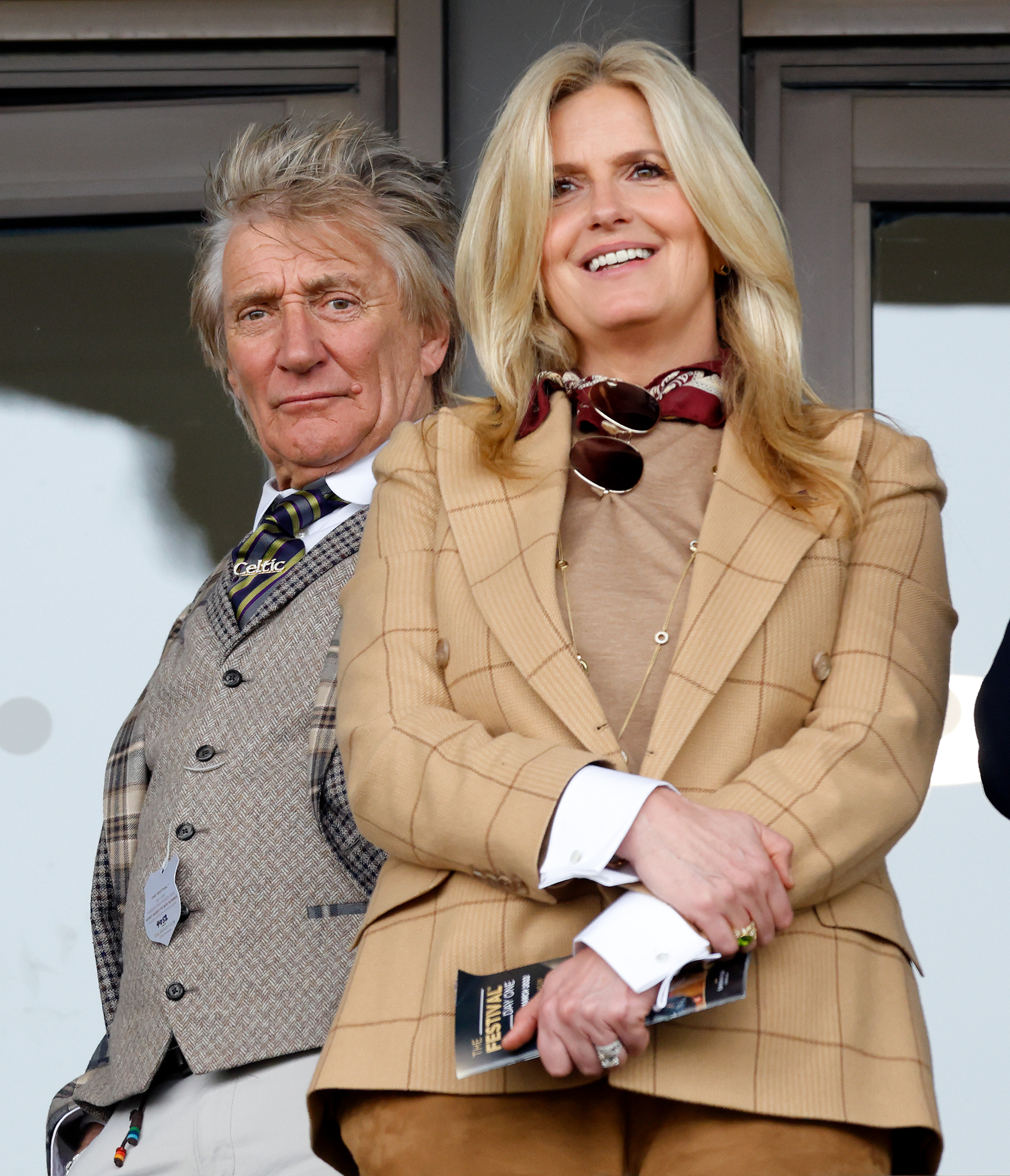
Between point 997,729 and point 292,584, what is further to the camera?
point 292,584

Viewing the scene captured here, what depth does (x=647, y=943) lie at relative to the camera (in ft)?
5.20

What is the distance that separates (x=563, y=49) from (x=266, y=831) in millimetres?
1030

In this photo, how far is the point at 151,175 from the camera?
3.16m

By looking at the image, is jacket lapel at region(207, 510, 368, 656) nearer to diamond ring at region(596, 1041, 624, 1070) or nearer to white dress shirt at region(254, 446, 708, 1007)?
white dress shirt at region(254, 446, 708, 1007)

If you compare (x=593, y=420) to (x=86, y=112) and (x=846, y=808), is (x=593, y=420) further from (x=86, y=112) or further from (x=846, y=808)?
(x=86, y=112)

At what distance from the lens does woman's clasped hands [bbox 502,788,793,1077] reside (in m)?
1.57

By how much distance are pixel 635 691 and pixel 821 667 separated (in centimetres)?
19

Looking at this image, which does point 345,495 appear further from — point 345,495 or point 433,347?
point 433,347

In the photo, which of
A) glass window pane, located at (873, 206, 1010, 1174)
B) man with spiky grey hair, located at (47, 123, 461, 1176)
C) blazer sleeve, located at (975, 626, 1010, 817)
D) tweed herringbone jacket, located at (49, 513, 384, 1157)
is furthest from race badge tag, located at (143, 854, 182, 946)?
glass window pane, located at (873, 206, 1010, 1174)

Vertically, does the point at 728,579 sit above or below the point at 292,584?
above

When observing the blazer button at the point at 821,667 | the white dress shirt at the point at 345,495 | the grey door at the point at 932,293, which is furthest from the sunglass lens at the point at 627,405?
the grey door at the point at 932,293

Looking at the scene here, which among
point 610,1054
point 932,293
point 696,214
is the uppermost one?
point 696,214

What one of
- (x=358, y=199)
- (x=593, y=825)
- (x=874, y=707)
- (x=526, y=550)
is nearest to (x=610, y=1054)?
(x=593, y=825)

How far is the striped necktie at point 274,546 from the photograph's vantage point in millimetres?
2459
